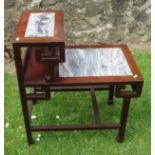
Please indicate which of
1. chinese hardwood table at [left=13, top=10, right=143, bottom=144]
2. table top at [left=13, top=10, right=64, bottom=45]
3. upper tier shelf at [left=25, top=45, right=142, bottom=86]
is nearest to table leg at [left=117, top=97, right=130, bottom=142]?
chinese hardwood table at [left=13, top=10, right=143, bottom=144]

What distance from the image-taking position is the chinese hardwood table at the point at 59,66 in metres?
2.65

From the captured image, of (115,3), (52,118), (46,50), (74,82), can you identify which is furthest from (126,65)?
(115,3)

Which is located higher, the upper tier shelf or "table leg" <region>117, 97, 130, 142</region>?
the upper tier shelf

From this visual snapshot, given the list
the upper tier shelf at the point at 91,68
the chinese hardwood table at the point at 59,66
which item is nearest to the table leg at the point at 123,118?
the chinese hardwood table at the point at 59,66

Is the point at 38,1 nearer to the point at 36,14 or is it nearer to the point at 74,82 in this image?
the point at 36,14

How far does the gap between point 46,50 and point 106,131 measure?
117cm

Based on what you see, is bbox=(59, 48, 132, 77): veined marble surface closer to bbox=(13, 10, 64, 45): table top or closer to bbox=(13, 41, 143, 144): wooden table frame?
bbox=(13, 41, 143, 144): wooden table frame

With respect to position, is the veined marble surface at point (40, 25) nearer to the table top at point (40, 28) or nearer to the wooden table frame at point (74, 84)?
the table top at point (40, 28)

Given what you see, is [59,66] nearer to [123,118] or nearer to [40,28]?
[40,28]

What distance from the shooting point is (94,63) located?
3.06 m

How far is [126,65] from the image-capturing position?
303 centimetres

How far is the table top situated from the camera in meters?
2.60

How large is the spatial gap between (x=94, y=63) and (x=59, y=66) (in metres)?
0.30

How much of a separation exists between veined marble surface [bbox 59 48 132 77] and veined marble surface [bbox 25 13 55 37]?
38 centimetres
